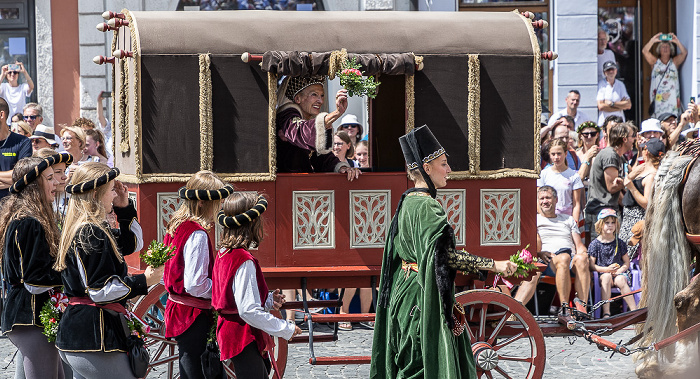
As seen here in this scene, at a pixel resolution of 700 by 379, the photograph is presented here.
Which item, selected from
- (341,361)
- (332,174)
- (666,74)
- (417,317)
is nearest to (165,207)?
(332,174)

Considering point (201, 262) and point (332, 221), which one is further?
point (332, 221)

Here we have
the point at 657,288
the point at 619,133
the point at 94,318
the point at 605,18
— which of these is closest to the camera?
the point at 94,318

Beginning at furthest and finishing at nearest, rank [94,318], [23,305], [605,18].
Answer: [605,18] < [23,305] < [94,318]

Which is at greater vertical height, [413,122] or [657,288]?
[413,122]

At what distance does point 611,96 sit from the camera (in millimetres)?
12812

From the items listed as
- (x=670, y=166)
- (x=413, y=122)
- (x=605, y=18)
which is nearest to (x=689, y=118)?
(x=605, y=18)

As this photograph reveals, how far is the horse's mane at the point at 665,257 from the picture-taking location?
20.6 feet

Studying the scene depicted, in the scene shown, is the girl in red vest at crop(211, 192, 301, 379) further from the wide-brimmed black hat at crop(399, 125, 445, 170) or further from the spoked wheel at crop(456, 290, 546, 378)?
the spoked wheel at crop(456, 290, 546, 378)

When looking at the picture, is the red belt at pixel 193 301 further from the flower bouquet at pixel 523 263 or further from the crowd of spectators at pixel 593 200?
the crowd of spectators at pixel 593 200

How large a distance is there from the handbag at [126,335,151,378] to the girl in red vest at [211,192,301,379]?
44 cm

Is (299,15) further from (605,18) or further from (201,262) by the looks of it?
(605,18)

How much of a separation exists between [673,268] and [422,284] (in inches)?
91.8

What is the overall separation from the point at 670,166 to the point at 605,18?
7.98 meters

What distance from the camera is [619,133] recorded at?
10.1 meters
